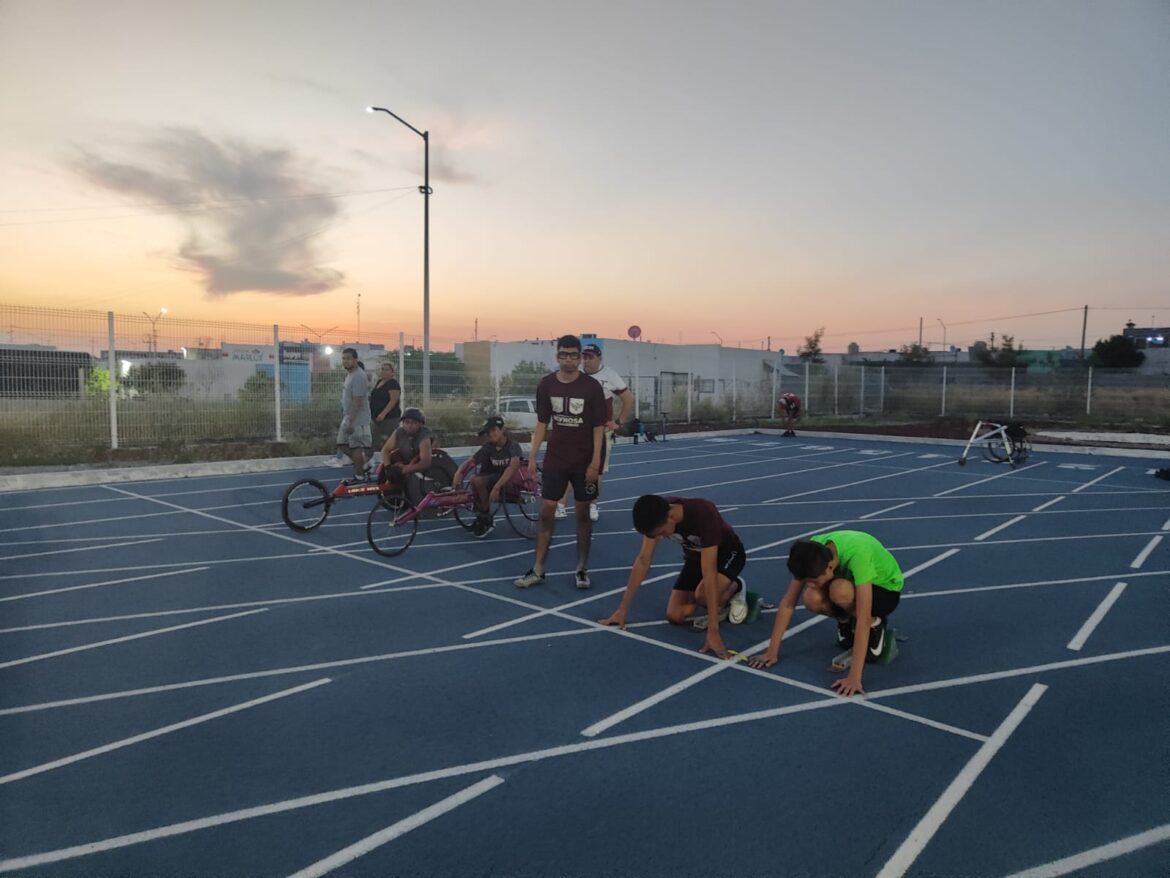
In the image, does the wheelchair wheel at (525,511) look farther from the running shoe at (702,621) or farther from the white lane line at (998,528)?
the white lane line at (998,528)

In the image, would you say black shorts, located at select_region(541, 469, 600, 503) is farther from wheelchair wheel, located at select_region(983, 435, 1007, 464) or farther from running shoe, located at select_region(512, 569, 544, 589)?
wheelchair wheel, located at select_region(983, 435, 1007, 464)

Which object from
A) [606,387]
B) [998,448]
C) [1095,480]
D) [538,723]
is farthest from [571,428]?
[998,448]

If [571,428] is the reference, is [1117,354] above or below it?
above

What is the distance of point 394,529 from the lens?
797cm

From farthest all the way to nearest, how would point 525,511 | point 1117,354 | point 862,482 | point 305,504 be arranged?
point 1117,354, point 862,482, point 525,511, point 305,504

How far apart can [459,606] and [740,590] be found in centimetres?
213

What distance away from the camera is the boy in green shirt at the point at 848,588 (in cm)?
422

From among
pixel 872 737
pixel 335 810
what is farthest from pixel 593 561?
pixel 335 810

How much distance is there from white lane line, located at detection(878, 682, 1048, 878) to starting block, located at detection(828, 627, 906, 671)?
752 millimetres

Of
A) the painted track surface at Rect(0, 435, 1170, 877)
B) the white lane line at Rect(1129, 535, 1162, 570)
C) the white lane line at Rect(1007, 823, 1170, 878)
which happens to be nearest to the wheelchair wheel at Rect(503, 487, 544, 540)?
the painted track surface at Rect(0, 435, 1170, 877)

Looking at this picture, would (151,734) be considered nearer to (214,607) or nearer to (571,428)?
(214,607)

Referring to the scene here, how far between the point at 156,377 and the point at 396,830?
44.2 feet

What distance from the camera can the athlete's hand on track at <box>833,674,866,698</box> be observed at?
4293 mm

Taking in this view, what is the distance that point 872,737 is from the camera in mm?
3859
